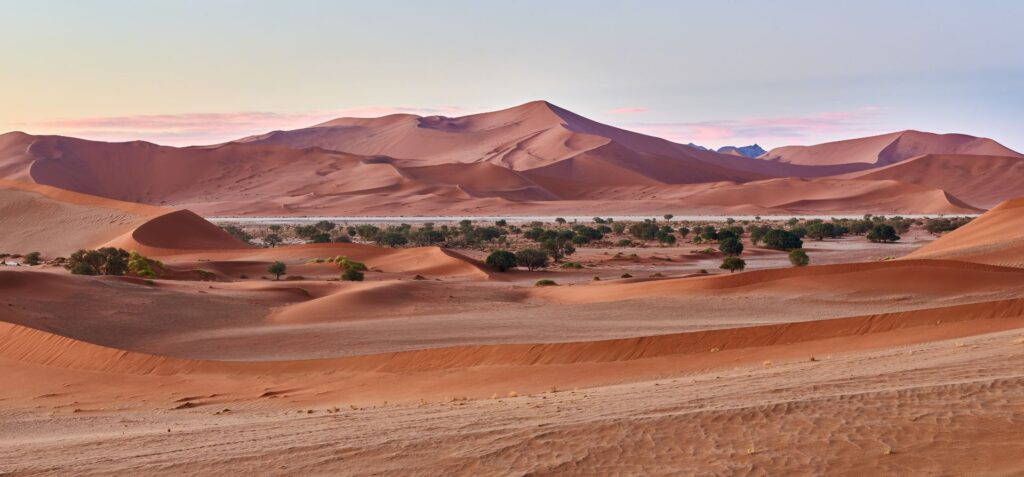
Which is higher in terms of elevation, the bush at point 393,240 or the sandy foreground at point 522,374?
the sandy foreground at point 522,374

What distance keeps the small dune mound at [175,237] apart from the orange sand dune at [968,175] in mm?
132475

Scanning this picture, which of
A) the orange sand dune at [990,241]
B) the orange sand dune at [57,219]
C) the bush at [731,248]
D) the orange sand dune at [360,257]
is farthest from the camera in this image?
the orange sand dune at [57,219]

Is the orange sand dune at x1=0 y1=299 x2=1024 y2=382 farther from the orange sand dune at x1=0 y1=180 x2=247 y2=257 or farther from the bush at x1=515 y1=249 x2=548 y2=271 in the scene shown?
the orange sand dune at x1=0 y1=180 x2=247 y2=257

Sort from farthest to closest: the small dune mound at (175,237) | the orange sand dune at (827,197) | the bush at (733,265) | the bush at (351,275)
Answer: the orange sand dune at (827,197)
the small dune mound at (175,237)
the bush at (733,265)
the bush at (351,275)

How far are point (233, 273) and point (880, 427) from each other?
38.2 meters

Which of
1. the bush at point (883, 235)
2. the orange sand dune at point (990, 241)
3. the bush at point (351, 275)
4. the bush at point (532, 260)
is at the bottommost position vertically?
the bush at point (351, 275)

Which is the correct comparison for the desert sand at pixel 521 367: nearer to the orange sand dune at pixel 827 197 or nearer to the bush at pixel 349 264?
the bush at pixel 349 264

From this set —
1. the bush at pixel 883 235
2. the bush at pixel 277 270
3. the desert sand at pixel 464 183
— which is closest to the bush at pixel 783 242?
the bush at pixel 883 235

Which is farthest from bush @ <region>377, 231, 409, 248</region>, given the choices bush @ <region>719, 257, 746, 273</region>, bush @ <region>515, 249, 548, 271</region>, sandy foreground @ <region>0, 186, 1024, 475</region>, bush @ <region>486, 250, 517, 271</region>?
bush @ <region>719, 257, 746, 273</region>

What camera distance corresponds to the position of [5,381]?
18.7 metres

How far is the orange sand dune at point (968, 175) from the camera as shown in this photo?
171500 millimetres

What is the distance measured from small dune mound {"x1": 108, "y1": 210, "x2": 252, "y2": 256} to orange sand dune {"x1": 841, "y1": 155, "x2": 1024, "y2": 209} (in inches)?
5216

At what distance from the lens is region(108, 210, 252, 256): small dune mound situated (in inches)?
2224

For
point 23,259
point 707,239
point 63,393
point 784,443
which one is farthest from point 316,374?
point 707,239
